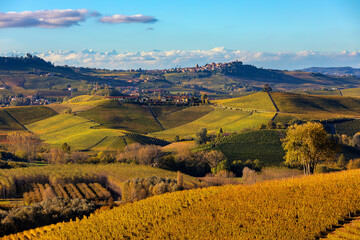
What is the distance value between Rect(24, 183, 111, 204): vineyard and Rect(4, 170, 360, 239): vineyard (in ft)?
79.0

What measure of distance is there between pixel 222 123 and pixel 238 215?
468 ft

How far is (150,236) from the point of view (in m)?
33.6

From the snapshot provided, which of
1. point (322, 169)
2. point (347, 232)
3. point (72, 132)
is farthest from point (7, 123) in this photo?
point (347, 232)

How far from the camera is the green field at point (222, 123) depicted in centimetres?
15962

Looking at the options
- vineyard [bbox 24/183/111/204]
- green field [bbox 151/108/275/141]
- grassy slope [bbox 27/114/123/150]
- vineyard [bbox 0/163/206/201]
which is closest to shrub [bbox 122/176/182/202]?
vineyard [bbox 0/163/206/201]

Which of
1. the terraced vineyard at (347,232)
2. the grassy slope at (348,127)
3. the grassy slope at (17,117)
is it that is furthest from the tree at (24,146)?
the grassy slope at (348,127)

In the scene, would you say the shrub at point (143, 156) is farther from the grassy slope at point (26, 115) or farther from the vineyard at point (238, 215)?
the grassy slope at point (26, 115)

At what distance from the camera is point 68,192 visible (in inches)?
2751

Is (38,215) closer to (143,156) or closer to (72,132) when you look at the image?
(143,156)

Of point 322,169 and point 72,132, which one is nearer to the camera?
point 322,169

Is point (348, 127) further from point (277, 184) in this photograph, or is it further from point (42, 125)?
point (42, 125)

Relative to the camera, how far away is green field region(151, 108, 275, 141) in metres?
160

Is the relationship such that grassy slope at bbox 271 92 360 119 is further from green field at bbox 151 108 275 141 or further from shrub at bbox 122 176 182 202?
shrub at bbox 122 176 182 202

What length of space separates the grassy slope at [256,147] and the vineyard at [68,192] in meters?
45.2
